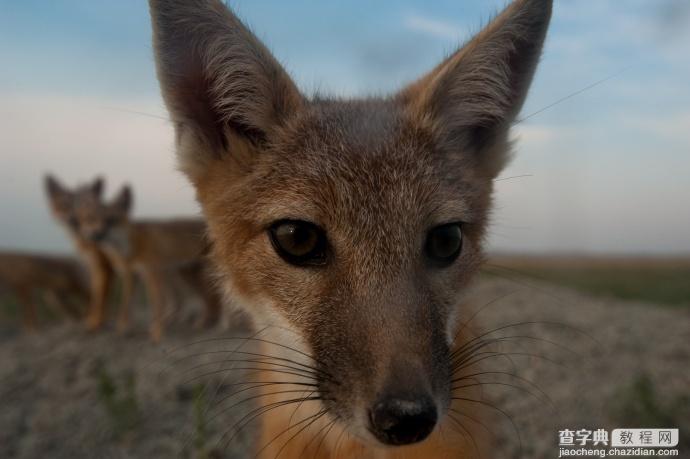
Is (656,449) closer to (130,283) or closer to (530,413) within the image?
(530,413)

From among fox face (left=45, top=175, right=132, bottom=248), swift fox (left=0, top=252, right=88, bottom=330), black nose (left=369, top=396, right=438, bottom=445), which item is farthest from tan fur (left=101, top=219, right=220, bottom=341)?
black nose (left=369, top=396, right=438, bottom=445)

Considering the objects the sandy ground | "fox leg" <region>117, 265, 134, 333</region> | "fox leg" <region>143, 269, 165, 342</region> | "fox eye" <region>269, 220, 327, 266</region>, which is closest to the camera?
"fox eye" <region>269, 220, 327, 266</region>

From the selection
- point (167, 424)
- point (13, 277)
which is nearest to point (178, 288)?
point (13, 277)

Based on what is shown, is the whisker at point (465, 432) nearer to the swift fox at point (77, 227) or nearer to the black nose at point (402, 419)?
the black nose at point (402, 419)

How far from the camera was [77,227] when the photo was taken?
440 inches

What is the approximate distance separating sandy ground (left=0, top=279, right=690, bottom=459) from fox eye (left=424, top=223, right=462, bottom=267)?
2.37 feet

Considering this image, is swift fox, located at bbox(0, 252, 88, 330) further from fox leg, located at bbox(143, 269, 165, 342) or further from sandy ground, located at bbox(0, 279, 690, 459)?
sandy ground, located at bbox(0, 279, 690, 459)

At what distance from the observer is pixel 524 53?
10.4ft

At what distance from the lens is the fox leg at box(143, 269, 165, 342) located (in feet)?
31.1

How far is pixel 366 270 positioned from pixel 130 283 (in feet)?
28.9

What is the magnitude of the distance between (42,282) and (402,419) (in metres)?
11.2

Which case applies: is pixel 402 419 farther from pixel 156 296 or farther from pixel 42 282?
pixel 42 282

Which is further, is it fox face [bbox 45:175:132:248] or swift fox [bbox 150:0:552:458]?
fox face [bbox 45:175:132:248]

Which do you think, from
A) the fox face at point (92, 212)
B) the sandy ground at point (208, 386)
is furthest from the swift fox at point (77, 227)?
the sandy ground at point (208, 386)
